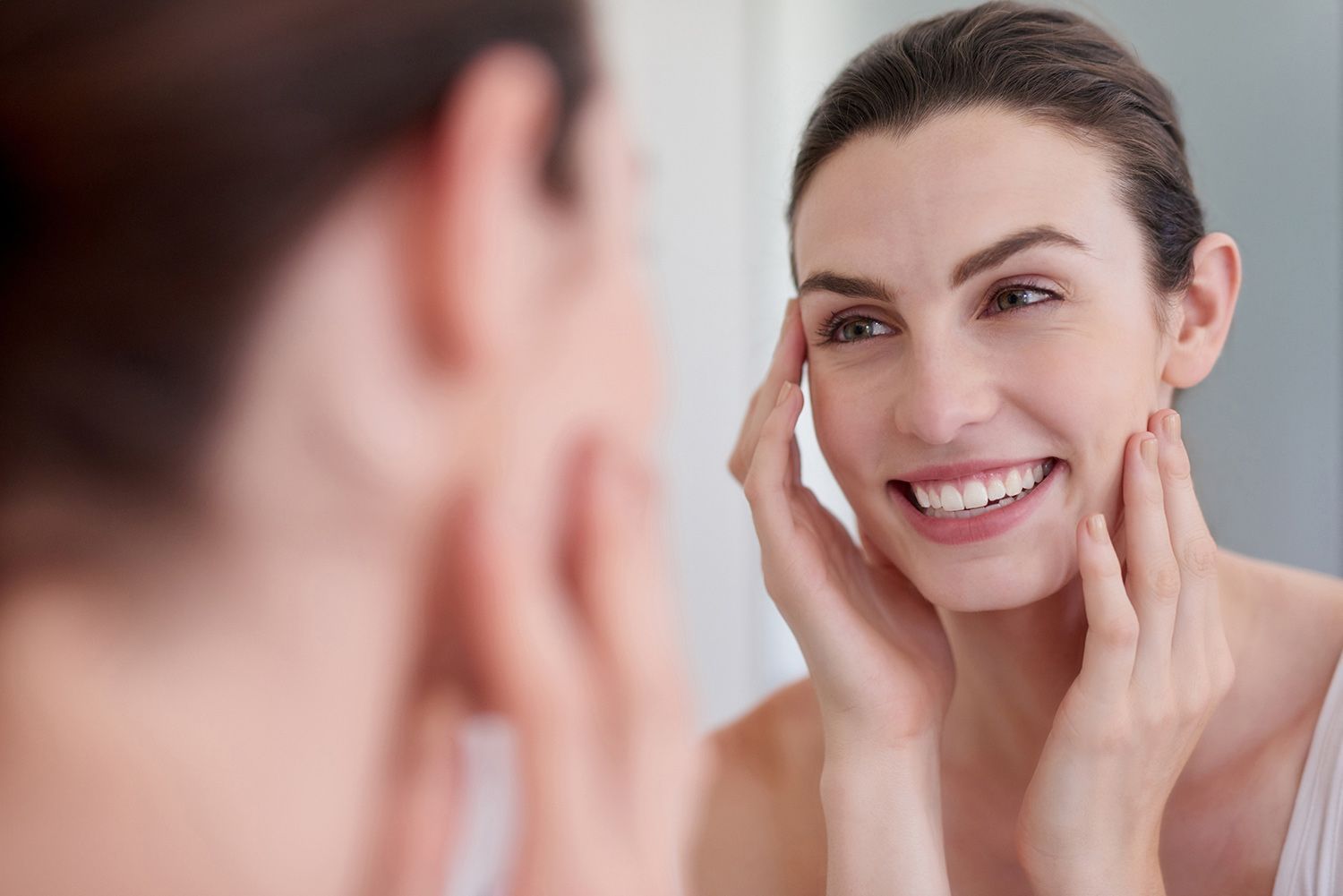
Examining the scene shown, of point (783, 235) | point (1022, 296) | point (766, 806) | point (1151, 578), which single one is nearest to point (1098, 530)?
point (1151, 578)

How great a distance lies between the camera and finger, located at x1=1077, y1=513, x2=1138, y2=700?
0.75 meters

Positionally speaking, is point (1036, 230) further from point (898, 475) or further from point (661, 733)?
point (661, 733)

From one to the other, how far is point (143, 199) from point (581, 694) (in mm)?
600

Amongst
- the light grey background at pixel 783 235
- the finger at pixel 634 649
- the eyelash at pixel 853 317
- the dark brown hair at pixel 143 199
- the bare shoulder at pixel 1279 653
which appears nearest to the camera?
the dark brown hair at pixel 143 199

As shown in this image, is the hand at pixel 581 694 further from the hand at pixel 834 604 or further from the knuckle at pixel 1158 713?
the knuckle at pixel 1158 713

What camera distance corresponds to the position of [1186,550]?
788 millimetres

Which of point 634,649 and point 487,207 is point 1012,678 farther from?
point 487,207

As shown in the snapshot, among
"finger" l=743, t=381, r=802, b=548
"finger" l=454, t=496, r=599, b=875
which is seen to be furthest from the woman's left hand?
"finger" l=454, t=496, r=599, b=875

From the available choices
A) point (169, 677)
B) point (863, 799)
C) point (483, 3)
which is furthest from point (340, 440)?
point (863, 799)

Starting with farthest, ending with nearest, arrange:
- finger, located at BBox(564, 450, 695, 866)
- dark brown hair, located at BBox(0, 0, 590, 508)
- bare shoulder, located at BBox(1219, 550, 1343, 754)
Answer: finger, located at BBox(564, 450, 695, 866)
bare shoulder, located at BBox(1219, 550, 1343, 754)
dark brown hair, located at BBox(0, 0, 590, 508)

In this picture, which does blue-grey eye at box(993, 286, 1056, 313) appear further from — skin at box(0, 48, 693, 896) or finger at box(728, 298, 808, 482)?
skin at box(0, 48, 693, 896)

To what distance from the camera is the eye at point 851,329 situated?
0.85 metres

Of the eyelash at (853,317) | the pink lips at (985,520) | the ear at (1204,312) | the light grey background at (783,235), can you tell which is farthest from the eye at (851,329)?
the light grey background at (783,235)

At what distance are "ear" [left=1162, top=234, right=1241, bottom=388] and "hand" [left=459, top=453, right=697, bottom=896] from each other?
54 cm
